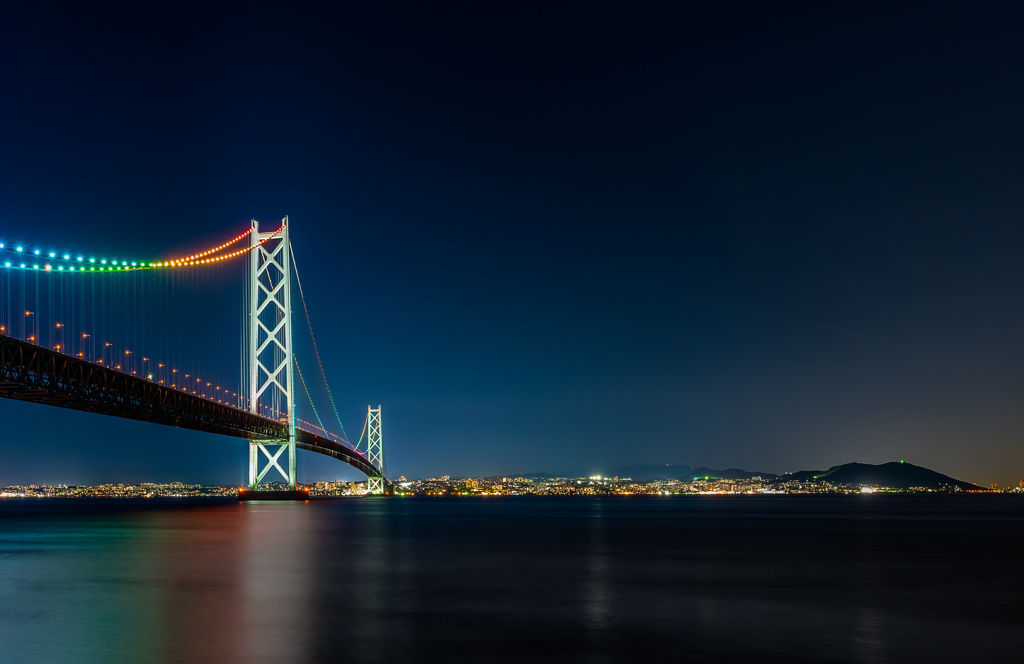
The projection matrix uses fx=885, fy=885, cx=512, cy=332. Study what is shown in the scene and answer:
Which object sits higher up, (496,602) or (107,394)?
(107,394)

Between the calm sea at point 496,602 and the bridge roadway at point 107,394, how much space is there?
8071 mm

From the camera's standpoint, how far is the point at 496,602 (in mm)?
16625

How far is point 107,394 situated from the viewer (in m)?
43.7

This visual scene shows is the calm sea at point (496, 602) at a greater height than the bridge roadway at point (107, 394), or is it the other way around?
the bridge roadway at point (107, 394)

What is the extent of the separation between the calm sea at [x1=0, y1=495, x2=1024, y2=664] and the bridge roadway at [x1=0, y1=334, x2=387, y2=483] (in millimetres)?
8071

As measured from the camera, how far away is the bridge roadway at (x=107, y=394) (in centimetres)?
3622

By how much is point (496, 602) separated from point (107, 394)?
33486mm

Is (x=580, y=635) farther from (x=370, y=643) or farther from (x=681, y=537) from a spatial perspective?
(x=681, y=537)

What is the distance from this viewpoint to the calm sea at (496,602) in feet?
39.3

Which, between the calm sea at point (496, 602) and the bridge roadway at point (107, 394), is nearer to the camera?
the calm sea at point (496, 602)

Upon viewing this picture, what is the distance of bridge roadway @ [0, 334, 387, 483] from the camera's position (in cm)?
3622

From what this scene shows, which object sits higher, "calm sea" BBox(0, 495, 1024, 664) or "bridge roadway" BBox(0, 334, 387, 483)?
"bridge roadway" BBox(0, 334, 387, 483)

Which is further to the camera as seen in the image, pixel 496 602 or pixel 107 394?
pixel 107 394

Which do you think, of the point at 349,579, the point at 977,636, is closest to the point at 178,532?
the point at 349,579
